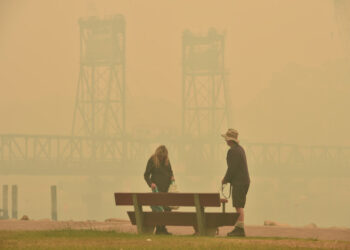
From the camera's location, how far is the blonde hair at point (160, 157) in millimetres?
12555

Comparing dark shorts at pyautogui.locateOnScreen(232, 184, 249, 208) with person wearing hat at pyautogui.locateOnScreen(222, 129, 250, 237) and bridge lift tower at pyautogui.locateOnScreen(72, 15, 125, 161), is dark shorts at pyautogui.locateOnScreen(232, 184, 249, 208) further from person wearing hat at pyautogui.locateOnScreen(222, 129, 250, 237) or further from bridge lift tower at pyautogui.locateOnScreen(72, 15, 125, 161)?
bridge lift tower at pyautogui.locateOnScreen(72, 15, 125, 161)

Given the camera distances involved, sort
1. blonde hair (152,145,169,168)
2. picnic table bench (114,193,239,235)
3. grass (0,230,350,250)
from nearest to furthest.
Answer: grass (0,230,350,250)
picnic table bench (114,193,239,235)
blonde hair (152,145,169,168)

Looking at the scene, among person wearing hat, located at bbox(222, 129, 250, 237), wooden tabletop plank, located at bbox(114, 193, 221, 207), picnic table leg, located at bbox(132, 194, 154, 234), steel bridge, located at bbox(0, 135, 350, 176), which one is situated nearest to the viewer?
wooden tabletop plank, located at bbox(114, 193, 221, 207)

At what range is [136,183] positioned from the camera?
53.9 m

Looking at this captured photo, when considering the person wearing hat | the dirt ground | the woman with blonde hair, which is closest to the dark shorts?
the person wearing hat

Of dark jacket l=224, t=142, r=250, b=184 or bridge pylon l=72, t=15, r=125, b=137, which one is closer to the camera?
dark jacket l=224, t=142, r=250, b=184

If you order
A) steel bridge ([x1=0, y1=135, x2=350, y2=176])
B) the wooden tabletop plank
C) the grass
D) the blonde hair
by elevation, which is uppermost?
the blonde hair

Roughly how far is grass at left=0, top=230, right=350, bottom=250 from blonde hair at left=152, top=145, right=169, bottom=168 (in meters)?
1.05

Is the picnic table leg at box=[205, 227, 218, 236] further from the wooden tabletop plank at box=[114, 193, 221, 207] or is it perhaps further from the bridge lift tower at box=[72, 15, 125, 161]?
the bridge lift tower at box=[72, 15, 125, 161]

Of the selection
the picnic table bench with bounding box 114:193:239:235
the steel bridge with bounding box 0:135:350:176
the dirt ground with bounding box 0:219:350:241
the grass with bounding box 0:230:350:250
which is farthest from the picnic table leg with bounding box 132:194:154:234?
the steel bridge with bounding box 0:135:350:176

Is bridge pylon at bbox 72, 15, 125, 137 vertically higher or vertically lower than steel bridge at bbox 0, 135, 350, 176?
higher

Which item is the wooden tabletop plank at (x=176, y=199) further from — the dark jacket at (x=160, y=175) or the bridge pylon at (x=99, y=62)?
the bridge pylon at (x=99, y=62)

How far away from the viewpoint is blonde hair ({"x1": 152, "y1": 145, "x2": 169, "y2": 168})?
12555 mm

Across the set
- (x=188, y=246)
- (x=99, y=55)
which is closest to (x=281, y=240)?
(x=188, y=246)
